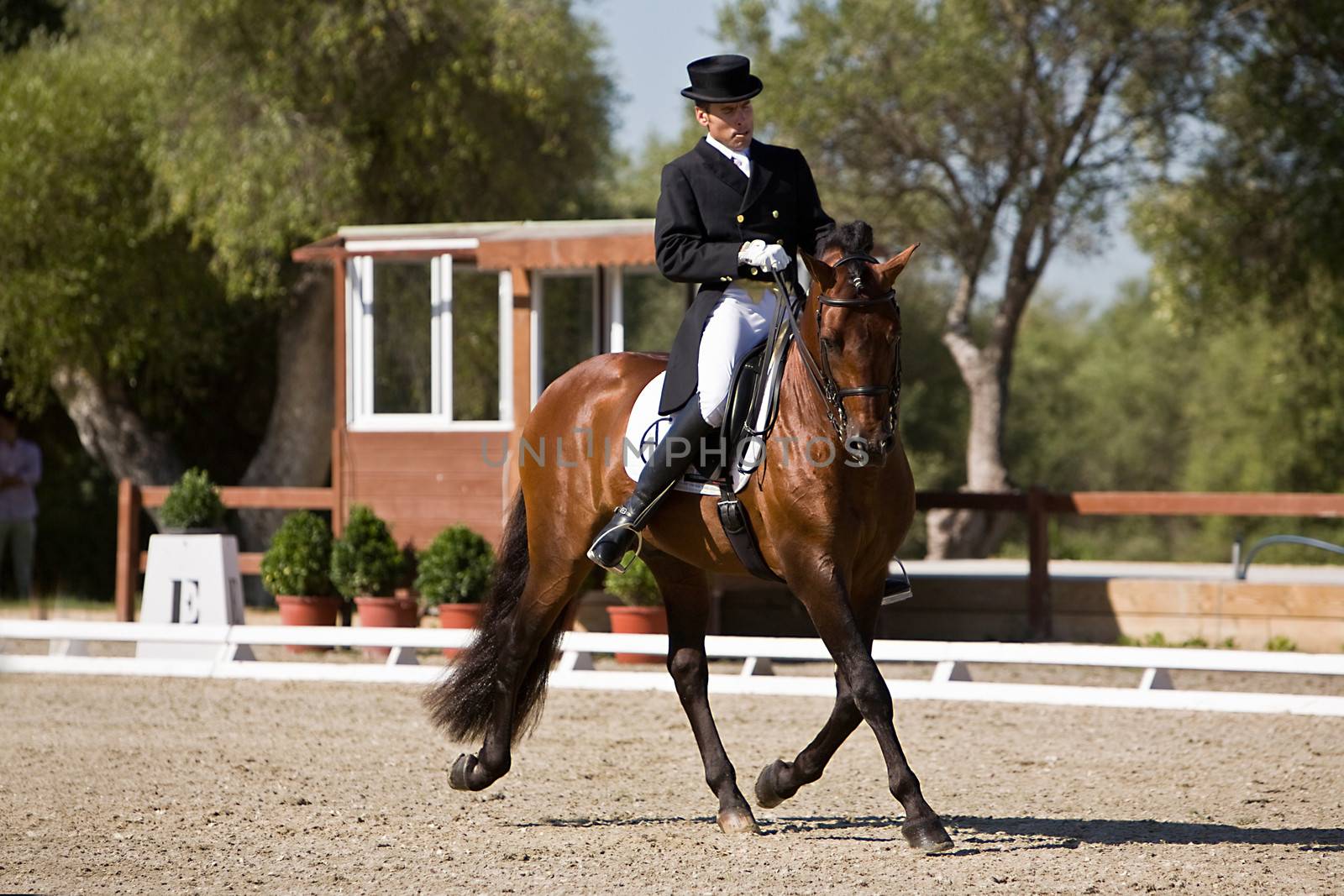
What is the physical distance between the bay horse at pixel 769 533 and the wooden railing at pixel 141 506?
6.61 m

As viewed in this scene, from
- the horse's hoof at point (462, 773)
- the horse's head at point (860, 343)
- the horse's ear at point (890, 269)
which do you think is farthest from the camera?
the horse's hoof at point (462, 773)

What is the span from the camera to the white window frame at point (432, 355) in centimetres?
1271

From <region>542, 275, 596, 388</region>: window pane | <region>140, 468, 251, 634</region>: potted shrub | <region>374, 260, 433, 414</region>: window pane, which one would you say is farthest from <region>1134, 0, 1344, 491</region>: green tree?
<region>140, 468, 251, 634</region>: potted shrub

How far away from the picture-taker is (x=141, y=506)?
13070 millimetres

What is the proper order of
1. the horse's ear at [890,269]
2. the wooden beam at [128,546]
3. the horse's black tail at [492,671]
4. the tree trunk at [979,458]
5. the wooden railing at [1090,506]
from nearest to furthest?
the horse's ear at [890,269] → the horse's black tail at [492,671] → the wooden railing at [1090,506] → the wooden beam at [128,546] → the tree trunk at [979,458]

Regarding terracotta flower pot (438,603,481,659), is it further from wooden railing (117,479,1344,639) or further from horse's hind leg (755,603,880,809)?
horse's hind leg (755,603,880,809)

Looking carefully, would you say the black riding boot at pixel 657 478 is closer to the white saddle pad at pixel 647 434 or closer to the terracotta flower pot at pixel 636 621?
the white saddle pad at pixel 647 434

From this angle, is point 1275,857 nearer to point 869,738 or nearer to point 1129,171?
point 869,738

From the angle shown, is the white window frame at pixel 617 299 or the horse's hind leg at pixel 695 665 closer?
the horse's hind leg at pixel 695 665

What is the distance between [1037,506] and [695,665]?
6659 millimetres

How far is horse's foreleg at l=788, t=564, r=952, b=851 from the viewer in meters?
4.73

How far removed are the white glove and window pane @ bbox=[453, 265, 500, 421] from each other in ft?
→ 26.7

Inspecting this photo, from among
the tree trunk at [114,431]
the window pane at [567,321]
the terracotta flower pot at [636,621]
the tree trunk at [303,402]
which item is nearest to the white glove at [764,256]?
the terracotta flower pot at [636,621]

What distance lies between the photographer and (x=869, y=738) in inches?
316
